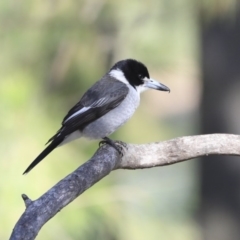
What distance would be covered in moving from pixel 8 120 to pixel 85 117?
1.29 ft

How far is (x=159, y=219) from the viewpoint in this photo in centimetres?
372

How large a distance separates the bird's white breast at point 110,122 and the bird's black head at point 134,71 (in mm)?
254

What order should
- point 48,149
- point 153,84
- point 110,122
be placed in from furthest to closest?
point 153,84 → point 110,122 → point 48,149

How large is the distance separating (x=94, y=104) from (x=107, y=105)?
57mm

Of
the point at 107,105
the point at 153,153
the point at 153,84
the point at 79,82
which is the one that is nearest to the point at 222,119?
the point at 153,84

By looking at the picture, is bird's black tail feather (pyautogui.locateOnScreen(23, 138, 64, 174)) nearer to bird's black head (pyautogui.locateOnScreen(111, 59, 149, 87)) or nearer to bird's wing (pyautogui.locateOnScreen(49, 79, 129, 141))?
bird's wing (pyautogui.locateOnScreen(49, 79, 129, 141))

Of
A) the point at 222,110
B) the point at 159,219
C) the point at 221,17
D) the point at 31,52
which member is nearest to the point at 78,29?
the point at 31,52

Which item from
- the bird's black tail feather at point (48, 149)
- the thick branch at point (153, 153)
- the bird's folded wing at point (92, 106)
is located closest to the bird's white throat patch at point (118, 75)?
the bird's folded wing at point (92, 106)

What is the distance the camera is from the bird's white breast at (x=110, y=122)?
9.28ft

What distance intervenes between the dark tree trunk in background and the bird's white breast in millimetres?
878

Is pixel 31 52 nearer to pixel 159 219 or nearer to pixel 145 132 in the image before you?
pixel 145 132

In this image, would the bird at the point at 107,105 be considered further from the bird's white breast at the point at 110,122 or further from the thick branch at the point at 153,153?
the thick branch at the point at 153,153

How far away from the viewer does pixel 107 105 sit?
294 cm

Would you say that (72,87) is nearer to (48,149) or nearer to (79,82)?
(79,82)
